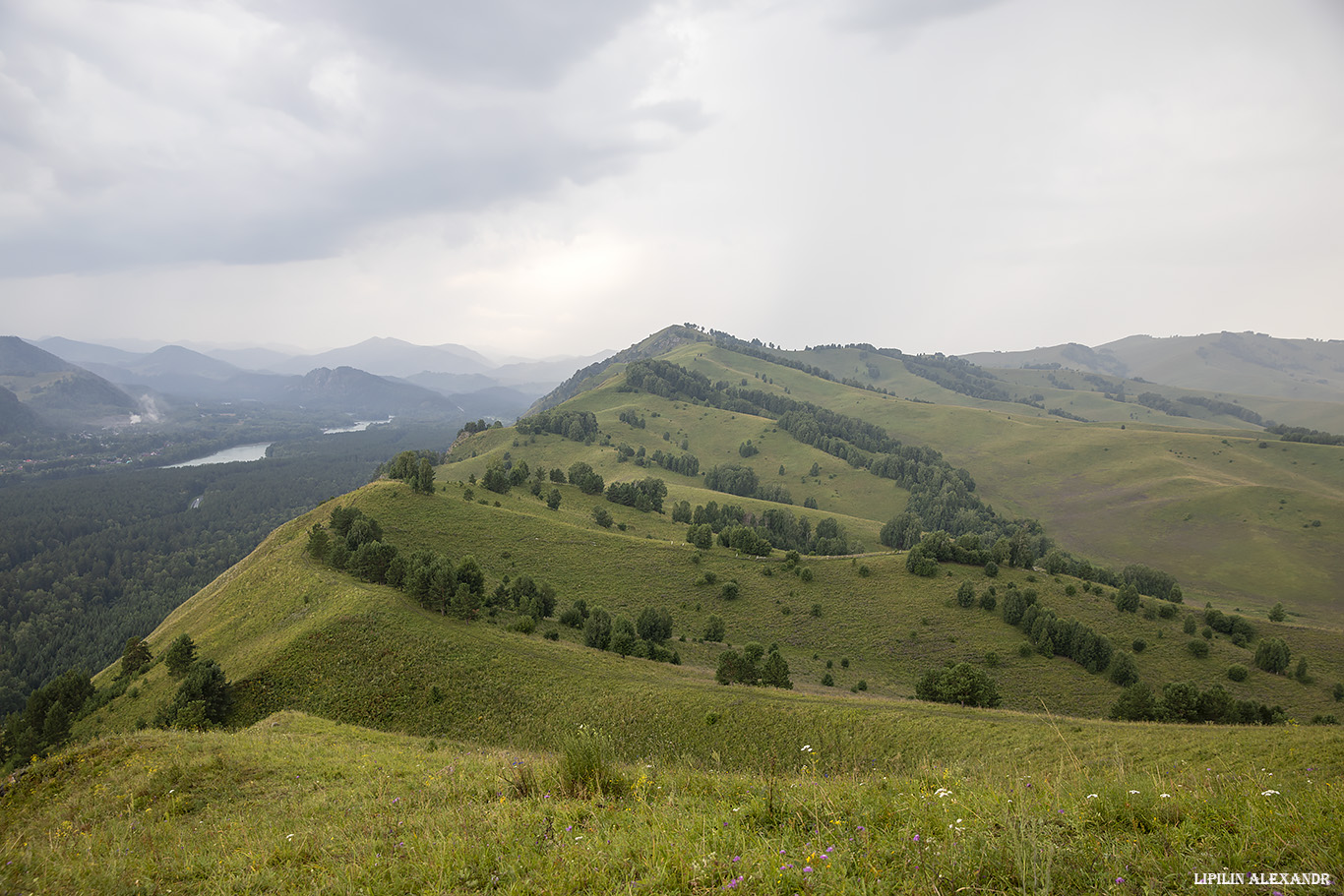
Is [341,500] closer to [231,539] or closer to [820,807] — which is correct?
[820,807]

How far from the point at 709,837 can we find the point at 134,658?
71.7m

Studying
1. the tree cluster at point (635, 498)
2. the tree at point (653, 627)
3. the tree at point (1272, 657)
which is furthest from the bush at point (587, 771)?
the tree cluster at point (635, 498)

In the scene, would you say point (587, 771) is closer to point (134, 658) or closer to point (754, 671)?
point (754, 671)

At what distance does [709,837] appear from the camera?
6.98 metres

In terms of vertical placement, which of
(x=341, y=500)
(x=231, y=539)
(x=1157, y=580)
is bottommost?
(x=231, y=539)

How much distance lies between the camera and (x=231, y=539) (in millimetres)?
165500

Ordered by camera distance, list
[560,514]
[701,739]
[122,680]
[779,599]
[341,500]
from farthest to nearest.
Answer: [560,514] → [341,500] → [779,599] → [122,680] → [701,739]

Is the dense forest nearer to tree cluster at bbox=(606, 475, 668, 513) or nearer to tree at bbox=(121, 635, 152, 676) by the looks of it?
tree at bbox=(121, 635, 152, 676)

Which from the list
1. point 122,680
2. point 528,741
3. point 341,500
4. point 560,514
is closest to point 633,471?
point 560,514

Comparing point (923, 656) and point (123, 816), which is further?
point (923, 656)

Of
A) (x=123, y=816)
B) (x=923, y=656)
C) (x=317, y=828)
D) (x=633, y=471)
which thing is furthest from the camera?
(x=633, y=471)

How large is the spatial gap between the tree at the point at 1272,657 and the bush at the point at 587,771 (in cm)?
9129

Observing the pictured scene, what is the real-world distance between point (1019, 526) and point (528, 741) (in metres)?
160

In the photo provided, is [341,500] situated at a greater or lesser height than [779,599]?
greater
